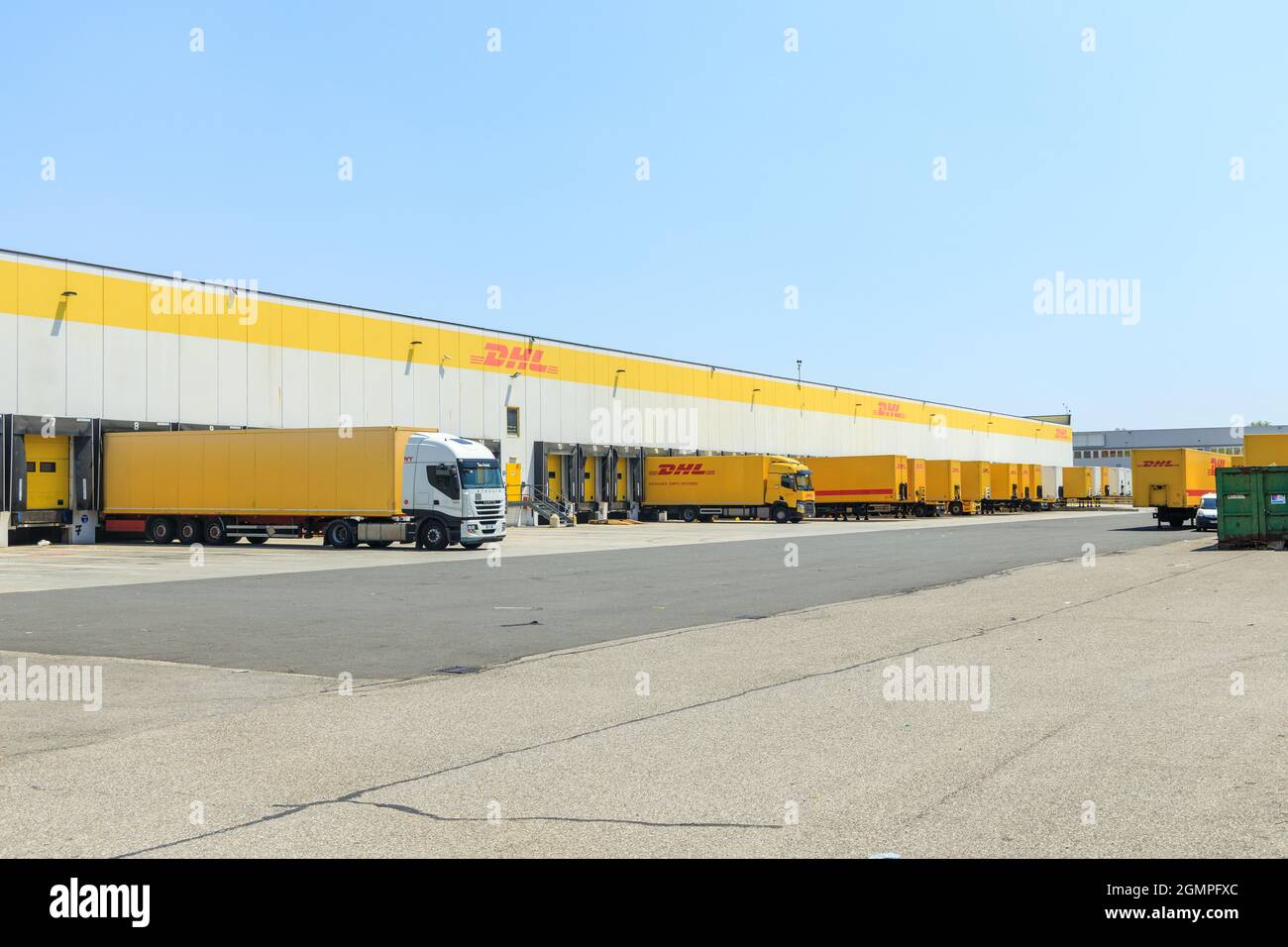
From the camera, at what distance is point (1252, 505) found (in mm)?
32719

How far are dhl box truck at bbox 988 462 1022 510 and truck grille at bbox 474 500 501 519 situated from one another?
169 ft

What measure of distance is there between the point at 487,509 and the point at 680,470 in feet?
96.8

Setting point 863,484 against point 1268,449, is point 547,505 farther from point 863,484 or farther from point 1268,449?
point 1268,449

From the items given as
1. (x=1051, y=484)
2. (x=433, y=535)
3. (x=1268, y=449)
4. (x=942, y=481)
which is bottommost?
(x=433, y=535)

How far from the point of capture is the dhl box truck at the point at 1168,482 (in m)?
48.2

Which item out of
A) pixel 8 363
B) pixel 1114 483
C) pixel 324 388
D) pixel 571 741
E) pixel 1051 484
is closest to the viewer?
pixel 571 741

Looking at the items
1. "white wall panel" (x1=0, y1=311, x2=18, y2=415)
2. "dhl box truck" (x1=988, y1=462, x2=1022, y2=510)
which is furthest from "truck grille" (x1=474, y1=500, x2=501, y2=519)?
"dhl box truck" (x1=988, y1=462, x2=1022, y2=510)

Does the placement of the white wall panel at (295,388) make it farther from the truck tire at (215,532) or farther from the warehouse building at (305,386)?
the truck tire at (215,532)

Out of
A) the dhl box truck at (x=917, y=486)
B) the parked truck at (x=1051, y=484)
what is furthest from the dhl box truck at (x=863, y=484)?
the parked truck at (x=1051, y=484)

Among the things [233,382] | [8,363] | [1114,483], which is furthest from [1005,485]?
[8,363]

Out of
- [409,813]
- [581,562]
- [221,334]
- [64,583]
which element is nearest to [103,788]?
[409,813]

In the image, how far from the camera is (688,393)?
68.4 m

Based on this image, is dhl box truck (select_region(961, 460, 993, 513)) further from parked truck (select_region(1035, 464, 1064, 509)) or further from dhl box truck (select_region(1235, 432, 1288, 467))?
dhl box truck (select_region(1235, 432, 1288, 467))
